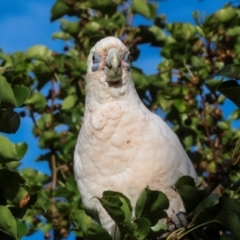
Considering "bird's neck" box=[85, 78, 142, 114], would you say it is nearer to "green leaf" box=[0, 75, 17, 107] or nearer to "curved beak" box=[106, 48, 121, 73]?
"curved beak" box=[106, 48, 121, 73]

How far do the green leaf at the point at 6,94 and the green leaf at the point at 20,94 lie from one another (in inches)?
0.8

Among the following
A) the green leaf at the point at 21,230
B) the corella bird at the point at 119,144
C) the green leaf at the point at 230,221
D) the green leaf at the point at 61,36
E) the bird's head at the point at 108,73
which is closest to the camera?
the green leaf at the point at 230,221

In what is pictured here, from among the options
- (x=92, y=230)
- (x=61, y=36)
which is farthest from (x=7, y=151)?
(x=61, y=36)

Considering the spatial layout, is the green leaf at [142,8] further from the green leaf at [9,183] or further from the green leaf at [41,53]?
the green leaf at [9,183]

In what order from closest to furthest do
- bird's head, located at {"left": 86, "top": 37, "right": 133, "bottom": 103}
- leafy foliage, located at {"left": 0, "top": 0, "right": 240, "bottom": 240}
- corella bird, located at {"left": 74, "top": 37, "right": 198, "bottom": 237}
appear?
corella bird, located at {"left": 74, "top": 37, "right": 198, "bottom": 237} → bird's head, located at {"left": 86, "top": 37, "right": 133, "bottom": 103} → leafy foliage, located at {"left": 0, "top": 0, "right": 240, "bottom": 240}

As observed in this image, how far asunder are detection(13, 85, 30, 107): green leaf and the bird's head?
2.95ft

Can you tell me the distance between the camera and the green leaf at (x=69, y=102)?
12.5 feet

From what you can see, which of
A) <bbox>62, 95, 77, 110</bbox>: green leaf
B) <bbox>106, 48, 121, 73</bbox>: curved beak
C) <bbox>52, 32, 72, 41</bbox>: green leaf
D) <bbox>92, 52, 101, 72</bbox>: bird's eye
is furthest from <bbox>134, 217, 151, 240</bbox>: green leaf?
<bbox>52, 32, 72, 41</bbox>: green leaf

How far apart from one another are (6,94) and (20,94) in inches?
2.3

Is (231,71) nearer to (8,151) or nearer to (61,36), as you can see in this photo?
(8,151)

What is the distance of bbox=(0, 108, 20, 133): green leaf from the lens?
201 cm

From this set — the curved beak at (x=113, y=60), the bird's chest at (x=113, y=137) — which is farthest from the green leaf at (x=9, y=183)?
the curved beak at (x=113, y=60)

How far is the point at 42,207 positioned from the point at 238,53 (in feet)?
5.84

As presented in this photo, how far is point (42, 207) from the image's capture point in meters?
2.10
